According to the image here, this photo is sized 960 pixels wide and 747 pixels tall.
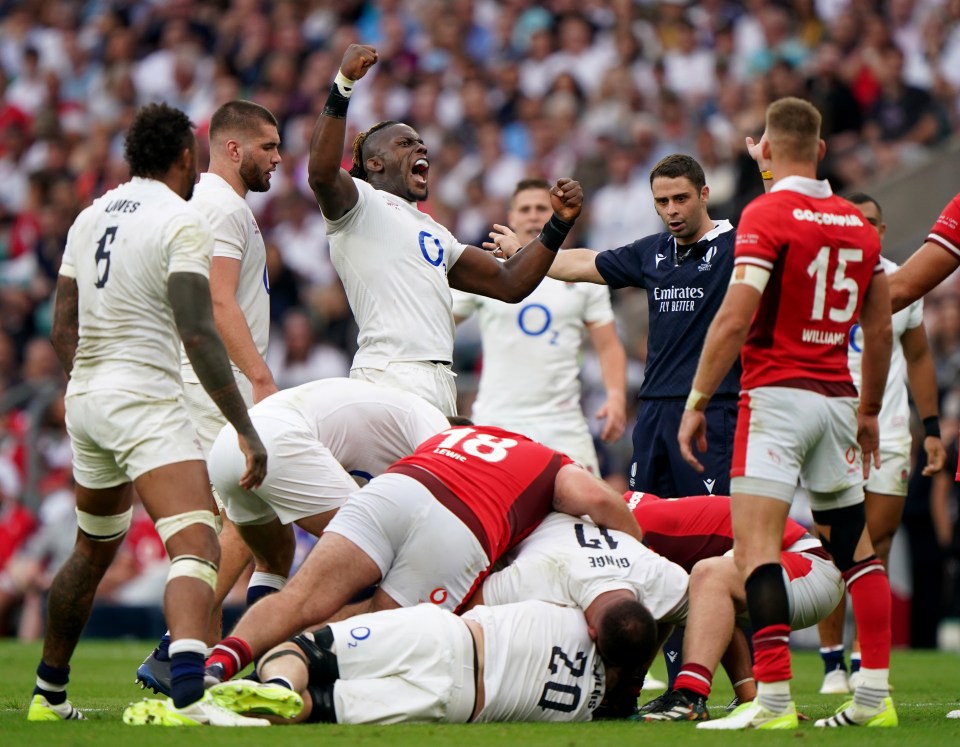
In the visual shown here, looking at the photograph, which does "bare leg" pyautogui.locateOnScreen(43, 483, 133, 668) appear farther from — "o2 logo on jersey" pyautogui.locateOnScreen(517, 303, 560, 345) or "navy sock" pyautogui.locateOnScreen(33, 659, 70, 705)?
"o2 logo on jersey" pyautogui.locateOnScreen(517, 303, 560, 345)

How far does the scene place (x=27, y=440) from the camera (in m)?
14.5

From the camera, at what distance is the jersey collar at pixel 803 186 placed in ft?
20.9

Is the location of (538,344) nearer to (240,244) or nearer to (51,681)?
(240,244)

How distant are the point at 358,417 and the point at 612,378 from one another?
3830 mm

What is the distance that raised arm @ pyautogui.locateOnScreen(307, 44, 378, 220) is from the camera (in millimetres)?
7457

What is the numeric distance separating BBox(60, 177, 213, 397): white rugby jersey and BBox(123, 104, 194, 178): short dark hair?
0.42 feet

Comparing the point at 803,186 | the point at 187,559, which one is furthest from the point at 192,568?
the point at 803,186

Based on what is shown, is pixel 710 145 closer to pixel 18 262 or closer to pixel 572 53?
pixel 572 53

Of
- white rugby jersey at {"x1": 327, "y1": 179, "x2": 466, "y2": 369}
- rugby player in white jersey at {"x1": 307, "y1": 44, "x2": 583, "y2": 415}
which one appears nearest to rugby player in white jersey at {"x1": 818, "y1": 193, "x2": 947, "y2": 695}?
rugby player in white jersey at {"x1": 307, "y1": 44, "x2": 583, "y2": 415}

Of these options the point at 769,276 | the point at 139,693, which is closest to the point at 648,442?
the point at 769,276

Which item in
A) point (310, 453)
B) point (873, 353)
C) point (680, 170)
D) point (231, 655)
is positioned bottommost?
point (231, 655)

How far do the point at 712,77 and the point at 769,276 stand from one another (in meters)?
11.1

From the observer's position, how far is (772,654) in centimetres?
606

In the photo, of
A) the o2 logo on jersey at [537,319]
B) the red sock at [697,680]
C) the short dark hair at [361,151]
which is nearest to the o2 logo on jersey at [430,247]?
the short dark hair at [361,151]
